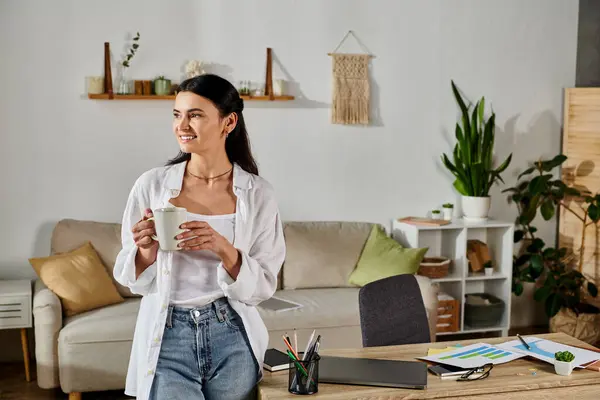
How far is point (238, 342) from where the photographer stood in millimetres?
2080

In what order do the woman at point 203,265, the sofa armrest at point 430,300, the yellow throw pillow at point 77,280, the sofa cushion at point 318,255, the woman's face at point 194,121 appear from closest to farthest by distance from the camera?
the woman at point 203,265, the woman's face at point 194,121, the yellow throw pillow at point 77,280, the sofa armrest at point 430,300, the sofa cushion at point 318,255

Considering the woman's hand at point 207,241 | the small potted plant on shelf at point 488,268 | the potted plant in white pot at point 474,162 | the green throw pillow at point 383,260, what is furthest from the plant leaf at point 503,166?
the woman's hand at point 207,241

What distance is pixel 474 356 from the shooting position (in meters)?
2.35

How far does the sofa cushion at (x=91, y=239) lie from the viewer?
4422mm

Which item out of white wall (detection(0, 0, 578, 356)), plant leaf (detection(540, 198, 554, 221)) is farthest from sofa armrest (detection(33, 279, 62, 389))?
plant leaf (detection(540, 198, 554, 221))

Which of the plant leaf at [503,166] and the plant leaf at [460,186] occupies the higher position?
the plant leaf at [503,166]

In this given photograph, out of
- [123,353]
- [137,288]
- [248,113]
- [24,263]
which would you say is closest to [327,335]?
[123,353]

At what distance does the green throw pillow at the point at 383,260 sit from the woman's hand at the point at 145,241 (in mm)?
2583

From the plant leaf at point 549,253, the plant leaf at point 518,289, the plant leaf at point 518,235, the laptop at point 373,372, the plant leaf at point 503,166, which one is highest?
the plant leaf at point 503,166

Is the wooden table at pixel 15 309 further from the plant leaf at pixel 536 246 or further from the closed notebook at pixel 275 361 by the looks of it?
the plant leaf at pixel 536 246

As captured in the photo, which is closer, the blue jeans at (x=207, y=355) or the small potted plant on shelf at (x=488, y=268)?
the blue jeans at (x=207, y=355)

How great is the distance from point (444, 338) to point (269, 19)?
2457 millimetres

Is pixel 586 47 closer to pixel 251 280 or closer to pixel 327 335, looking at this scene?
pixel 327 335

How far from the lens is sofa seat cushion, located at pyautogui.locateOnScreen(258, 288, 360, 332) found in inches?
162
